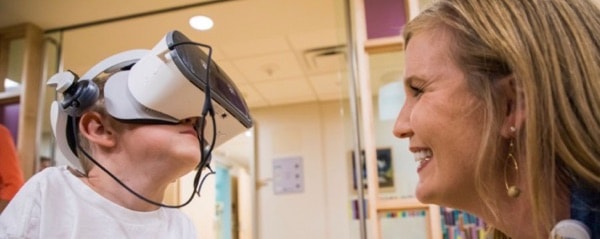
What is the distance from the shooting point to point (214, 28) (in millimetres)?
2205

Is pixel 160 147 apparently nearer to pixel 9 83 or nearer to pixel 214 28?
pixel 214 28

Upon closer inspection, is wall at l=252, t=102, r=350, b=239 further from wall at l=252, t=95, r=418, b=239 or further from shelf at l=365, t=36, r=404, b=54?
shelf at l=365, t=36, r=404, b=54

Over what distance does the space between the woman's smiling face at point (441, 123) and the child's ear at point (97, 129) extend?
1.39 feet

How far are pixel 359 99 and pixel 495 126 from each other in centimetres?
125

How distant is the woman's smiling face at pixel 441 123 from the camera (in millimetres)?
502

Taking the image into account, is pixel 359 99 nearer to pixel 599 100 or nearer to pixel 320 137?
pixel 599 100

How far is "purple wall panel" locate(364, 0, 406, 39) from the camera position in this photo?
5.55ft

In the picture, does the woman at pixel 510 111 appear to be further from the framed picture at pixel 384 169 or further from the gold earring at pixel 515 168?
the framed picture at pixel 384 169

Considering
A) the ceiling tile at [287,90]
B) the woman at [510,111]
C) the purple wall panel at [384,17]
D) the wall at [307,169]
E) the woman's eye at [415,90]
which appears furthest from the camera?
the wall at [307,169]

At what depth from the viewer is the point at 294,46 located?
2465 millimetres

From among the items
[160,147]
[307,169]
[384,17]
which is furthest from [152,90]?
[307,169]

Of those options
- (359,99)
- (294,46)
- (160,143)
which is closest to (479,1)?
(160,143)

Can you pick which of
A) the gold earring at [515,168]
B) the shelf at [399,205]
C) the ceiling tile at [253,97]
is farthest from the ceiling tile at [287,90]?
the gold earring at [515,168]

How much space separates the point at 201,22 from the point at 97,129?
1.50 meters
